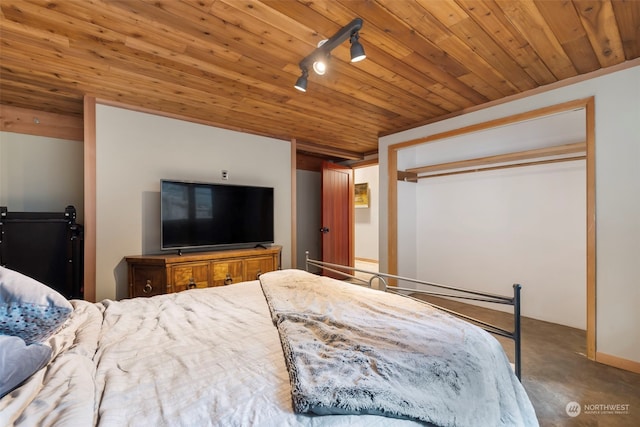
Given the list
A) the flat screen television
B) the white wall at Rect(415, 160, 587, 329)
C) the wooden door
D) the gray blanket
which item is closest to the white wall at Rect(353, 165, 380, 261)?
the wooden door

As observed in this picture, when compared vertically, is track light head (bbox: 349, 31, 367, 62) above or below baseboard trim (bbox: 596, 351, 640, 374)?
above

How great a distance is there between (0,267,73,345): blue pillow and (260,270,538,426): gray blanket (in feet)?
2.69

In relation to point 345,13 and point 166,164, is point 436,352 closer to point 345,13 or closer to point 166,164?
point 345,13

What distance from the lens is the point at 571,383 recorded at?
198 cm

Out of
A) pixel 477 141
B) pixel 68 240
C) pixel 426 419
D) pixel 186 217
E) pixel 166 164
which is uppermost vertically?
pixel 477 141

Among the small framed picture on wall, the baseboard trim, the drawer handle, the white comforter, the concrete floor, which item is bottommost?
the concrete floor

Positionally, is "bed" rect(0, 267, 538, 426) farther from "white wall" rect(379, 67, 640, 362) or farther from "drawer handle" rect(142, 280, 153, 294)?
"white wall" rect(379, 67, 640, 362)

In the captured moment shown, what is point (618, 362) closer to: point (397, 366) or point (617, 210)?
point (617, 210)

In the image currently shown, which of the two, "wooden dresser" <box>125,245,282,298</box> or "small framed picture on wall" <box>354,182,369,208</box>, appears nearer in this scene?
"wooden dresser" <box>125,245,282,298</box>

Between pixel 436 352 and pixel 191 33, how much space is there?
2.29 meters

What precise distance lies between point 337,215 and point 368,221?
1.98 m

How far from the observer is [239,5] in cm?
158

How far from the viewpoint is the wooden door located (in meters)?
5.12

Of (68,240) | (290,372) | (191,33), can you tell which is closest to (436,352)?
(290,372)
